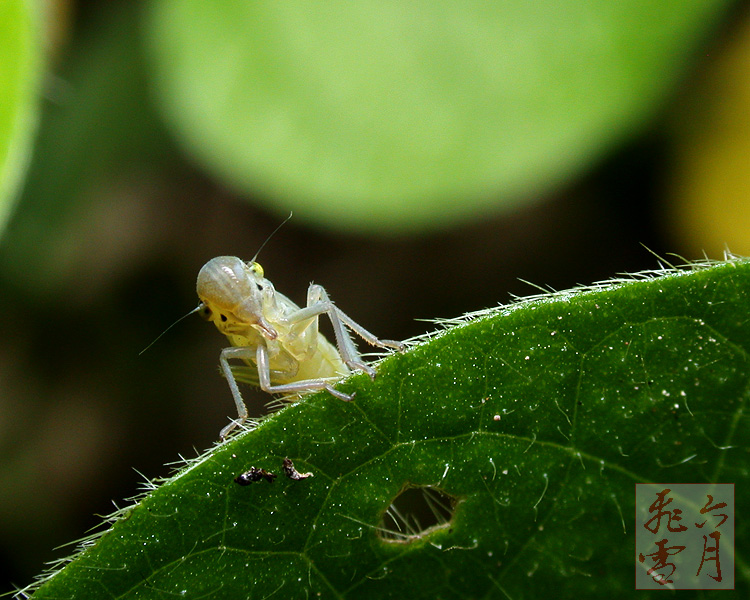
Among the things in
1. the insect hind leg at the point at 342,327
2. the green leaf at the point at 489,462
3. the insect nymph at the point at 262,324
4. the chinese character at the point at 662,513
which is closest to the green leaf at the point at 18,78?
the insect nymph at the point at 262,324

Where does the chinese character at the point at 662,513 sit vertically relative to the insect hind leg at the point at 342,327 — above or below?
below

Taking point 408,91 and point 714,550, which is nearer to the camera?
point 714,550

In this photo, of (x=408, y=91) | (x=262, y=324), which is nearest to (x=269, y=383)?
(x=262, y=324)

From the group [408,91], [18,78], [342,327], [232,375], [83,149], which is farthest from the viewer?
[83,149]

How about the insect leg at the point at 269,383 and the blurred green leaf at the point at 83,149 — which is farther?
the blurred green leaf at the point at 83,149

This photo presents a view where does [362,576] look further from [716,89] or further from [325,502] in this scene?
[716,89]

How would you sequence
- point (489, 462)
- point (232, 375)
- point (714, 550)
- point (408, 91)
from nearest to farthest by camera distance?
point (714, 550) < point (489, 462) < point (232, 375) < point (408, 91)

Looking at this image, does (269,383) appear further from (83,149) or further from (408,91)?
(83,149)

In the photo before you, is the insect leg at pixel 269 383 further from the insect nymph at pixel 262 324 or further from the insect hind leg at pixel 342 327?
the insect hind leg at pixel 342 327

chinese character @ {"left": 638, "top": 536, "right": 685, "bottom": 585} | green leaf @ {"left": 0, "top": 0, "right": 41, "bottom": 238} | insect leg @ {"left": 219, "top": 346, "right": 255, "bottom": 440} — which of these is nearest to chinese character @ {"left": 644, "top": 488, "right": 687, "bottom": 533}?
chinese character @ {"left": 638, "top": 536, "right": 685, "bottom": 585}
